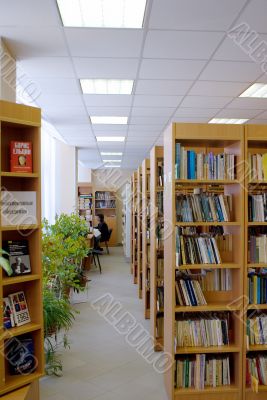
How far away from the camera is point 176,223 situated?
2.54 metres

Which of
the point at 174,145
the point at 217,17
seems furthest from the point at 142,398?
the point at 217,17

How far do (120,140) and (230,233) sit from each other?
471 centimetres

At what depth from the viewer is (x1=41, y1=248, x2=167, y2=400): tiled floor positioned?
2740mm

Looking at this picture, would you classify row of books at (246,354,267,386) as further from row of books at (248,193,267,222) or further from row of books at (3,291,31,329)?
row of books at (3,291,31,329)

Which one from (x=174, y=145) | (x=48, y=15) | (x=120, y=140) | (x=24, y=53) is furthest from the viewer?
(x=120, y=140)

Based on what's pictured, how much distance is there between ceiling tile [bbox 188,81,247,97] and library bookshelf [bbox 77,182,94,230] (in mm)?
7249

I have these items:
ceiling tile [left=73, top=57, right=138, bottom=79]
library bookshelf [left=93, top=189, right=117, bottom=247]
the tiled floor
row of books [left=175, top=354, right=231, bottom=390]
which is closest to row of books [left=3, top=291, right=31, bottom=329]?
the tiled floor

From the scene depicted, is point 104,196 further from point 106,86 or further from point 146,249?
point 106,86

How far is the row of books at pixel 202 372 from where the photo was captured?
2.59 m

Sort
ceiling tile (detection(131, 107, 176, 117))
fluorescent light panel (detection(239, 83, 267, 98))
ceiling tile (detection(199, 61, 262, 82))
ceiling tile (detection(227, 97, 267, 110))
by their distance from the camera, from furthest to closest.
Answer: ceiling tile (detection(131, 107, 176, 117)) < ceiling tile (detection(227, 97, 267, 110)) < fluorescent light panel (detection(239, 83, 267, 98)) < ceiling tile (detection(199, 61, 262, 82))

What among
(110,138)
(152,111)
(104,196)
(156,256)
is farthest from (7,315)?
(104,196)

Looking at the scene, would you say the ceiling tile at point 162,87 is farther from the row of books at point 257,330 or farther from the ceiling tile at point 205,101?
the row of books at point 257,330

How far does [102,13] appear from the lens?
2.38 m

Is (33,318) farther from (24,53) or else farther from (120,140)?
(120,140)
